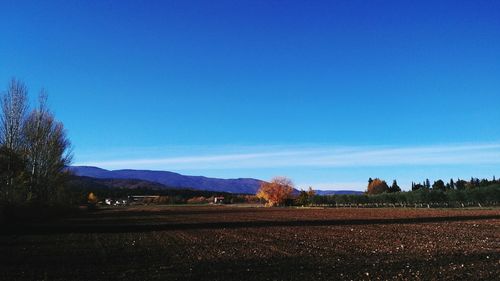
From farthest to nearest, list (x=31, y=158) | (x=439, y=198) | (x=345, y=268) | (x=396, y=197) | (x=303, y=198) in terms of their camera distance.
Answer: (x=303, y=198), (x=396, y=197), (x=439, y=198), (x=31, y=158), (x=345, y=268)

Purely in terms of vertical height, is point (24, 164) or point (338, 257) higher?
point (24, 164)

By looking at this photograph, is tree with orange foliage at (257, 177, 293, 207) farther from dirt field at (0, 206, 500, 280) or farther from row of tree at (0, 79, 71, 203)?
dirt field at (0, 206, 500, 280)

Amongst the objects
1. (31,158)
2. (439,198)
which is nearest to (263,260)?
(31,158)

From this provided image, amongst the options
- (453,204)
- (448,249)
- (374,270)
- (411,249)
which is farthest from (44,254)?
(453,204)

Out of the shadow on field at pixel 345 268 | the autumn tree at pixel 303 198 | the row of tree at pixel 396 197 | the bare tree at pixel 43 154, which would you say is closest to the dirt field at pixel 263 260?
the shadow on field at pixel 345 268

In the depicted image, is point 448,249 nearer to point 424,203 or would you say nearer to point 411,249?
point 411,249

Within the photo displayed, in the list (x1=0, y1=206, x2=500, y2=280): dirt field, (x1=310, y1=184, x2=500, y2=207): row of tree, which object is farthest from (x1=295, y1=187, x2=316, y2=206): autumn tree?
(x1=0, y1=206, x2=500, y2=280): dirt field

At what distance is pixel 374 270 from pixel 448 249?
772cm

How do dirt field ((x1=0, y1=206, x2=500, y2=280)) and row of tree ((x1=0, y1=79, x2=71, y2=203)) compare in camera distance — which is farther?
row of tree ((x1=0, y1=79, x2=71, y2=203))

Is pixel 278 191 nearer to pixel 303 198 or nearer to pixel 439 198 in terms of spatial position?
pixel 303 198

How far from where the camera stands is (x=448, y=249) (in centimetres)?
2194

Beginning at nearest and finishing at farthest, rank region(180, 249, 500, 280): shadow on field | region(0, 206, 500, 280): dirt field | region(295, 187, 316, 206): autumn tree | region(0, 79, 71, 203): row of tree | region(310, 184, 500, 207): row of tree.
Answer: region(180, 249, 500, 280): shadow on field < region(0, 206, 500, 280): dirt field < region(0, 79, 71, 203): row of tree < region(310, 184, 500, 207): row of tree < region(295, 187, 316, 206): autumn tree

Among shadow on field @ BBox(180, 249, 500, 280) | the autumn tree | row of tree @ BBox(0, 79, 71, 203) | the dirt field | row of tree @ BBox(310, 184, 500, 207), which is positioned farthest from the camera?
the autumn tree

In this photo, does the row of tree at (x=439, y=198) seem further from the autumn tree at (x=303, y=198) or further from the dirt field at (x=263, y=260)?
the dirt field at (x=263, y=260)
